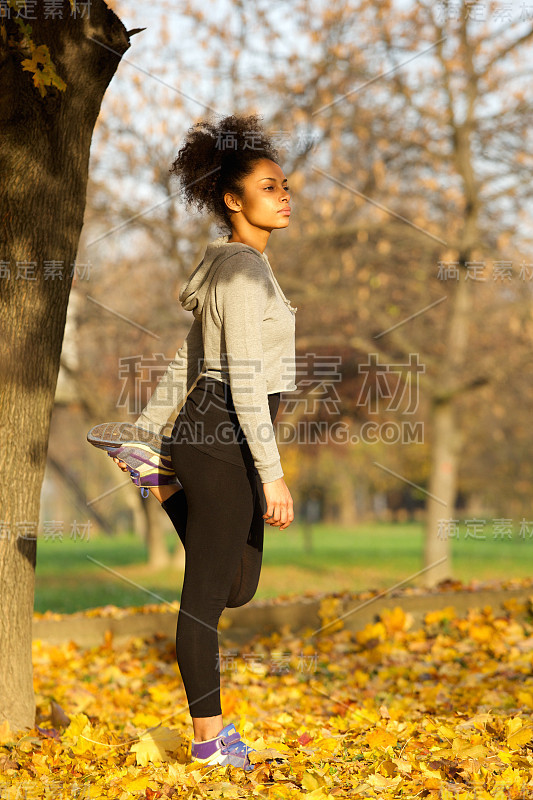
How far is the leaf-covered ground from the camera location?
241cm

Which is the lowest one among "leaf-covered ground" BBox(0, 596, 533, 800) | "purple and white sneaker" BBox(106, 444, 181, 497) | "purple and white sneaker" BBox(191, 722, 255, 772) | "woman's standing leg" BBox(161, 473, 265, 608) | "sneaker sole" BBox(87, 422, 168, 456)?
"leaf-covered ground" BBox(0, 596, 533, 800)

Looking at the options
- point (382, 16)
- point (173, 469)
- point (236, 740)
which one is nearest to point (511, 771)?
point (236, 740)

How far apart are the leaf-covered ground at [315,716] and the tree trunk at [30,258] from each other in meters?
0.48

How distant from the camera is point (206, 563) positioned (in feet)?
8.25

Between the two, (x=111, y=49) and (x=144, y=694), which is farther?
(x=144, y=694)

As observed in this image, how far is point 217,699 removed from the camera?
2.51m

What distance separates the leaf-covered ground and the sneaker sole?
1.01 meters

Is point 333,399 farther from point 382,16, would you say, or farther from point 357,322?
point 382,16

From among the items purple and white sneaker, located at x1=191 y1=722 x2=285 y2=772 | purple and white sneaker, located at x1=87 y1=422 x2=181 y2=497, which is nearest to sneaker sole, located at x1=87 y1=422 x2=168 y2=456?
purple and white sneaker, located at x1=87 y1=422 x2=181 y2=497

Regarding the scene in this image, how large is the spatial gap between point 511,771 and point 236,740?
2.69 ft

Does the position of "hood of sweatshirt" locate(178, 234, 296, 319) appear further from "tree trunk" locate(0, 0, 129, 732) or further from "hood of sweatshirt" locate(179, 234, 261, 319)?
"tree trunk" locate(0, 0, 129, 732)

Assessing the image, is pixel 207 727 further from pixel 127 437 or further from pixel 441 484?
pixel 441 484

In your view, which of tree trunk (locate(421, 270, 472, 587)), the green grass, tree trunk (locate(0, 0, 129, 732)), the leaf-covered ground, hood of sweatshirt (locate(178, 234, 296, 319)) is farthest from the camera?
the green grass

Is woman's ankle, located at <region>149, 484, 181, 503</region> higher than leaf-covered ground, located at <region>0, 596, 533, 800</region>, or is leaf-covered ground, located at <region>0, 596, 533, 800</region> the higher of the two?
woman's ankle, located at <region>149, 484, 181, 503</region>
